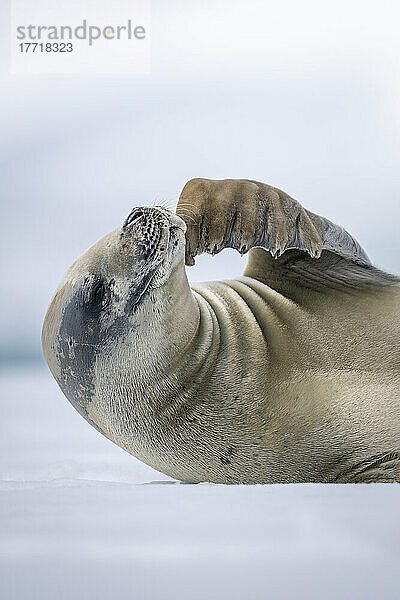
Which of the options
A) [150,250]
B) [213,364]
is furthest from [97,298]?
[213,364]

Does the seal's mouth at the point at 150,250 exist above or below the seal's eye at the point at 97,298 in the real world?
above

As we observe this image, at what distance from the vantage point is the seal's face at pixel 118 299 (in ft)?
6.75

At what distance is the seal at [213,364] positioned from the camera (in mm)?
2072

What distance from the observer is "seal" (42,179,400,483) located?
6.80 ft

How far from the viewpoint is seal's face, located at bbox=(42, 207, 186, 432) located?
206 centimetres

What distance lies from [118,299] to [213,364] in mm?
315

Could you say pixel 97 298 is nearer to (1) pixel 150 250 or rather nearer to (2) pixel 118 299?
(2) pixel 118 299

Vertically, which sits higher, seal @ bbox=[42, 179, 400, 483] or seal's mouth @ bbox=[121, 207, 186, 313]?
seal's mouth @ bbox=[121, 207, 186, 313]

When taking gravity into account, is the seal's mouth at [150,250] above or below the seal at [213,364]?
above

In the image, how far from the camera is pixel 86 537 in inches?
64.2

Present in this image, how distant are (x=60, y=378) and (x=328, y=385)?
0.66 m

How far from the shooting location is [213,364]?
2215 millimetres

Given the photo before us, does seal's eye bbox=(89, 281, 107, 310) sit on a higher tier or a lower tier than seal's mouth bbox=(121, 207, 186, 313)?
lower

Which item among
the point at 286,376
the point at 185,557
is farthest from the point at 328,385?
the point at 185,557
